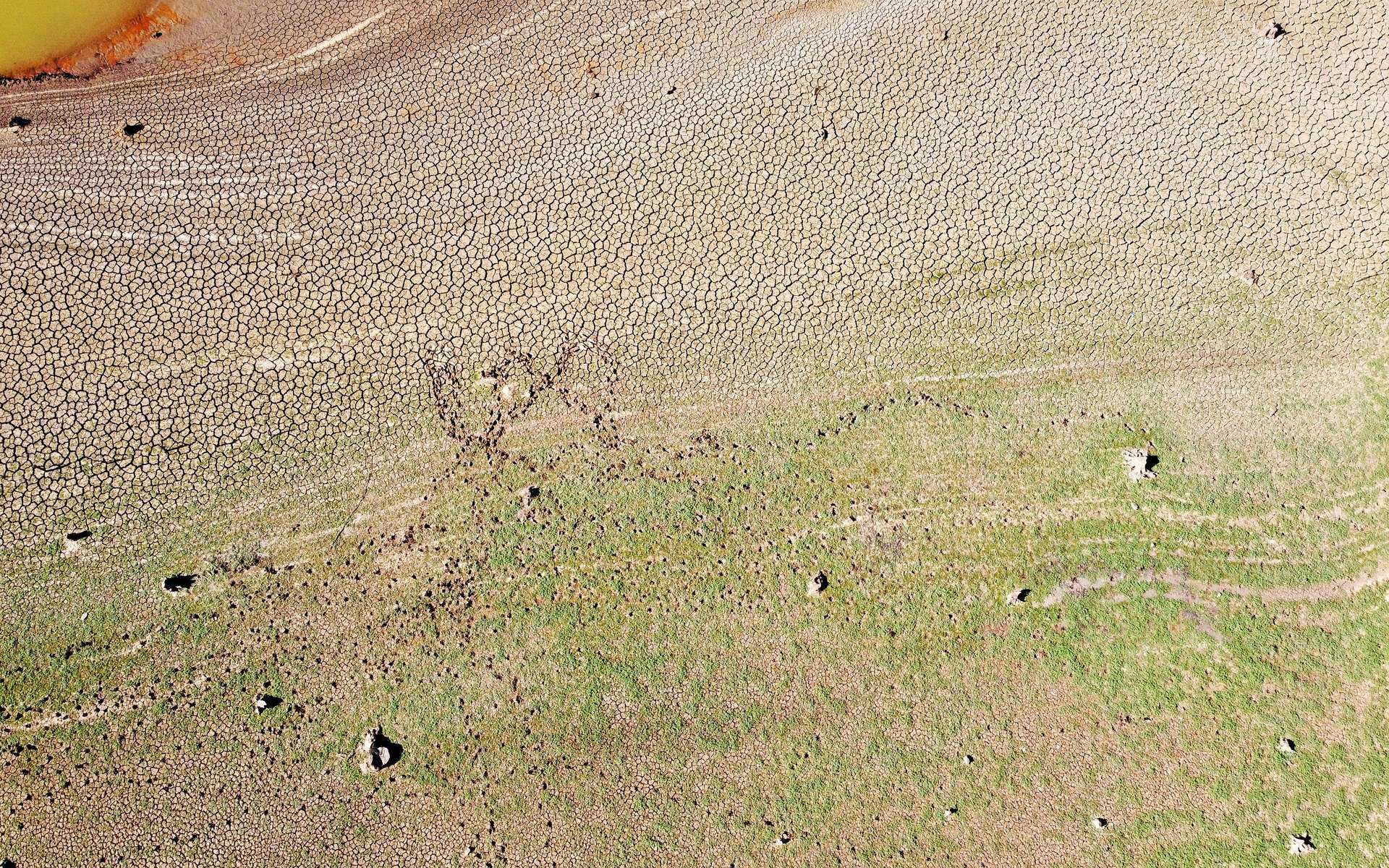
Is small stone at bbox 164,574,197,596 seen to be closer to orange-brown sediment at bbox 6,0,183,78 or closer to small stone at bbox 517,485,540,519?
small stone at bbox 517,485,540,519

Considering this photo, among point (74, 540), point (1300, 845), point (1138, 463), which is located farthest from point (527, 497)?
point (1300, 845)

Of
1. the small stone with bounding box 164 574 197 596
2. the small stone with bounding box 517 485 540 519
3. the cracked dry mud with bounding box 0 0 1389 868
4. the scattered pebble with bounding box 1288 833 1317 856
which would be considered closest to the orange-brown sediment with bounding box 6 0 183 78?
the cracked dry mud with bounding box 0 0 1389 868

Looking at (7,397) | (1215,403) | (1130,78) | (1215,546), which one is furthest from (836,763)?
(7,397)

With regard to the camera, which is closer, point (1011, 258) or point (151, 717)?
point (151, 717)

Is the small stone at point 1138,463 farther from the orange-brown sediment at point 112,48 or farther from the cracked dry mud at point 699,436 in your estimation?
the orange-brown sediment at point 112,48

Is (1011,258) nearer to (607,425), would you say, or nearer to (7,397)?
(607,425)

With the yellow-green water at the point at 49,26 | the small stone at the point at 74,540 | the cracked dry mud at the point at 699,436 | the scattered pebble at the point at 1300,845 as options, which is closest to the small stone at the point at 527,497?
the cracked dry mud at the point at 699,436
